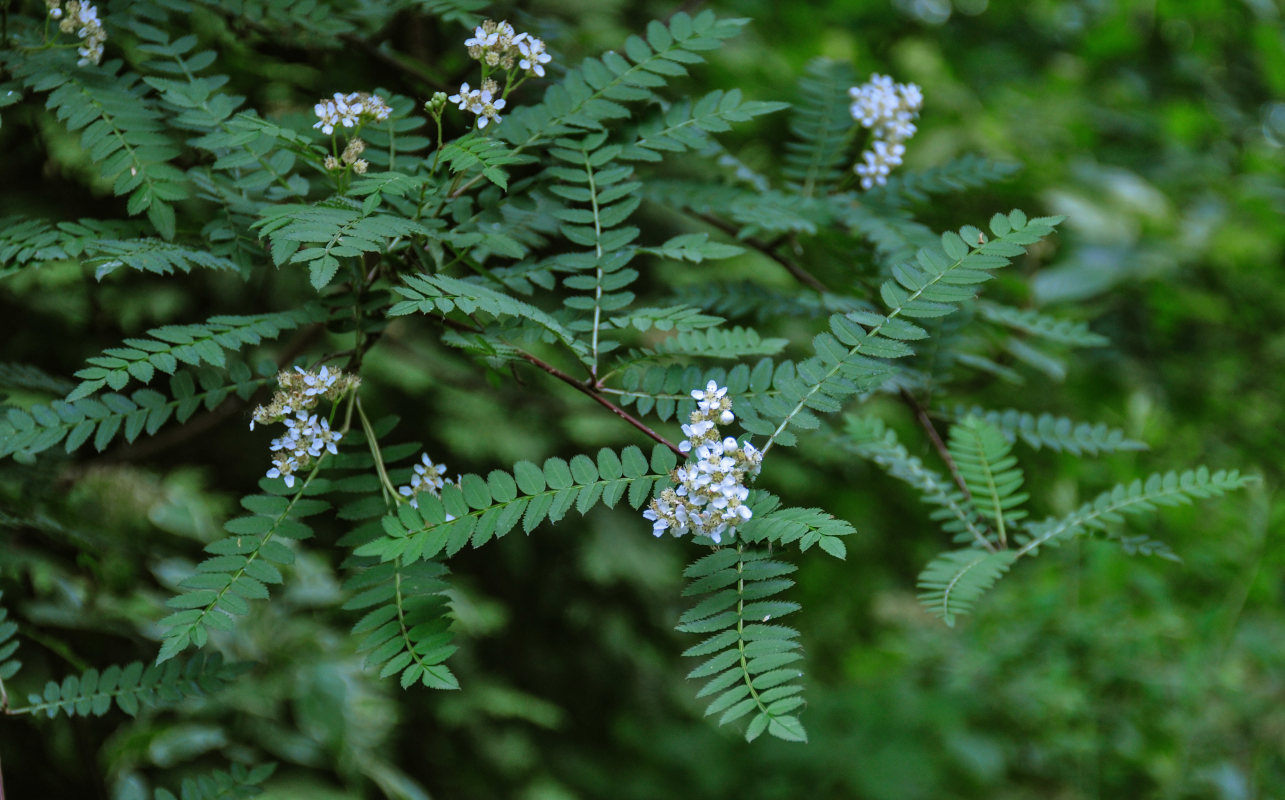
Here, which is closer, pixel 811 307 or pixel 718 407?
pixel 718 407

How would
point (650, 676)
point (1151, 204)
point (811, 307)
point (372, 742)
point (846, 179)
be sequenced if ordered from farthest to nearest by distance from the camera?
point (650, 676), point (1151, 204), point (372, 742), point (846, 179), point (811, 307)

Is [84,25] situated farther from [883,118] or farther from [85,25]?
[883,118]

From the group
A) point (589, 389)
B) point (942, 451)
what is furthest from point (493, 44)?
point (942, 451)

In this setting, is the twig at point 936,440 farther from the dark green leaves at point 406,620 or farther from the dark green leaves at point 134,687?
the dark green leaves at point 134,687

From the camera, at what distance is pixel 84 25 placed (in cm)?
89

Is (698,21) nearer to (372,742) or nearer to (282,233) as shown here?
(282,233)

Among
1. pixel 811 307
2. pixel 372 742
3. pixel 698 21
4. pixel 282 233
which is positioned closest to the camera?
pixel 282 233

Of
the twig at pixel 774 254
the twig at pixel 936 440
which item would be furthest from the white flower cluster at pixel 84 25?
the twig at pixel 936 440

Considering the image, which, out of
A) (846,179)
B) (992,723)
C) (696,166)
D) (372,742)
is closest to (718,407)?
(846,179)

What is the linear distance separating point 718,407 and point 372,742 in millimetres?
1292

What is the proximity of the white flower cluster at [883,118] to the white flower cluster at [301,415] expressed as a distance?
2.44ft

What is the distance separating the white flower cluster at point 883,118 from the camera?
1.16 meters

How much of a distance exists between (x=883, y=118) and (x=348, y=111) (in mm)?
696

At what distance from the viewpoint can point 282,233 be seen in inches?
26.4
